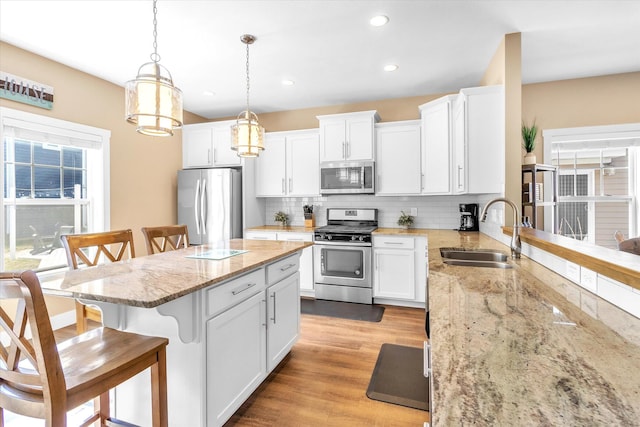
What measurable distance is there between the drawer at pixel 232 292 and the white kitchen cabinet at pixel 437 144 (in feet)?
8.05

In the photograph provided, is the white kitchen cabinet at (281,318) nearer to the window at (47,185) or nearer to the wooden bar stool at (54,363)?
the wooden bar stool at (54,363)

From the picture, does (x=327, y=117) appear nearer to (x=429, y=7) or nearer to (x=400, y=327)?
(x=429, y=7)

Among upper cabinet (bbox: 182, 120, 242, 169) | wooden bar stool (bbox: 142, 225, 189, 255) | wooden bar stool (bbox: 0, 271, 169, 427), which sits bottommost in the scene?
wooden bar stool (bbox: 0, 271, 169, 427)

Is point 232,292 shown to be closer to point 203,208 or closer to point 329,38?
point 329,38

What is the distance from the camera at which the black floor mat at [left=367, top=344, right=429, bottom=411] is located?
196 cm

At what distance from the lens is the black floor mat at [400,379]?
6.43ft

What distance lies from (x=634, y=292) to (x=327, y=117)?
11.6 ft

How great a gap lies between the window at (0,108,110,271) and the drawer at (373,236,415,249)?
3063 millimetres

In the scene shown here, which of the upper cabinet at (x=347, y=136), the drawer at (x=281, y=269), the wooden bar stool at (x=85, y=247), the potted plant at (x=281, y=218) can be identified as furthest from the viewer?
the potted plant at (x=281, y=218)

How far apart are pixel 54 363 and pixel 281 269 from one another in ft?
4.48

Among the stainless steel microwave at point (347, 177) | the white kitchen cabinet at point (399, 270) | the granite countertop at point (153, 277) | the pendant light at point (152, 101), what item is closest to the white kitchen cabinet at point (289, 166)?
the stainless steel microwave at point (347, 177)

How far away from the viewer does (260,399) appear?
198 cm

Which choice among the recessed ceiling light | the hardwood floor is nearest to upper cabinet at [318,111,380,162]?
the recessed ceiling light

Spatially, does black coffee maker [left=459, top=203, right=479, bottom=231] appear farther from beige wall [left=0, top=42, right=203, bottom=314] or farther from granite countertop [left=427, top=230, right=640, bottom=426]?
beige wall [left=0, top=42, right=203, bottom=314]
